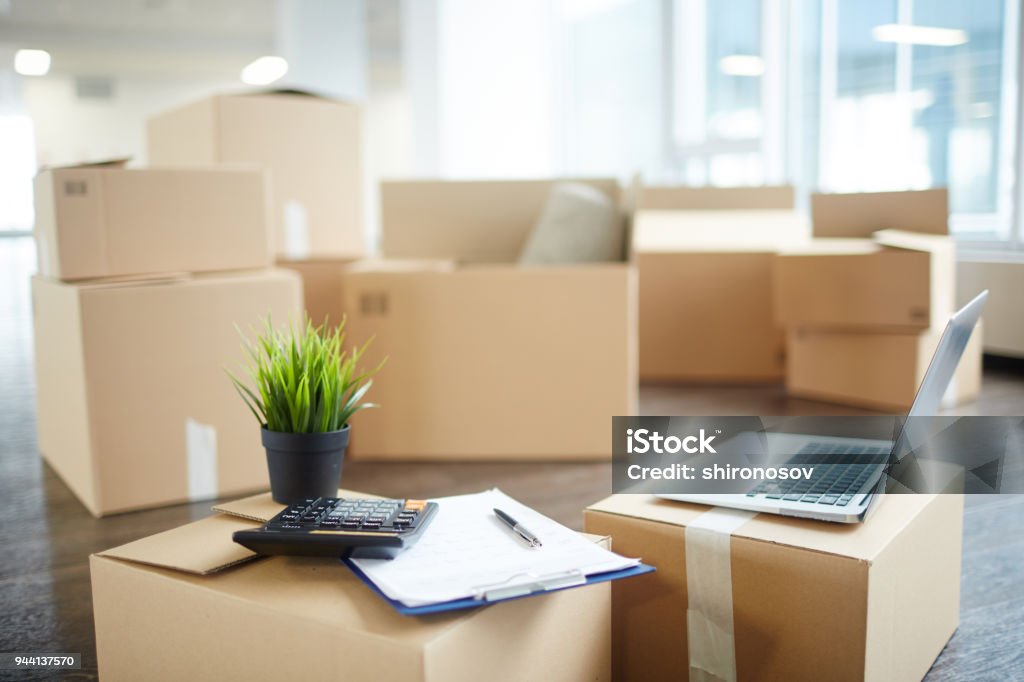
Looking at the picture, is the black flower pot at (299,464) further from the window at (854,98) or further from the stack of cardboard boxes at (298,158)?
the window at (854,98)

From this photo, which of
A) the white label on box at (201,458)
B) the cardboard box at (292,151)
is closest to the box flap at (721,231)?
the cardboard box at (292,151)

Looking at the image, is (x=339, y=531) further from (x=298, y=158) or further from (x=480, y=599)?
(x=298, y=158)

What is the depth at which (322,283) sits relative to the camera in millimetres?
2428

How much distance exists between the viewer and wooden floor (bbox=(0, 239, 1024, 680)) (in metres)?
1.25

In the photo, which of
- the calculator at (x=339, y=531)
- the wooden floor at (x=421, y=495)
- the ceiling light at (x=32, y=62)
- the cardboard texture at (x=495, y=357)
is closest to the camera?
the calculator at (x=339, y=531)

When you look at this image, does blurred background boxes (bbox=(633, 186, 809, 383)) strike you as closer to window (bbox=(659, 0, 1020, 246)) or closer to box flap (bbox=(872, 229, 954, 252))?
box flap (bbox=(872, 229, 954, 252))

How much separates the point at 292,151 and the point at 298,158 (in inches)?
1.1

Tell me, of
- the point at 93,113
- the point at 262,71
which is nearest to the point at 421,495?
the point at 262,71

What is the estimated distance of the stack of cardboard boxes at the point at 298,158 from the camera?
2412mm

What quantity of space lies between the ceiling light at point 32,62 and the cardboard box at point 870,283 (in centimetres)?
1000

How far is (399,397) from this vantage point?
2.22m

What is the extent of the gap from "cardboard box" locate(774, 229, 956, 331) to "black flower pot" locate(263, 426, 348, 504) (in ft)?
6.72

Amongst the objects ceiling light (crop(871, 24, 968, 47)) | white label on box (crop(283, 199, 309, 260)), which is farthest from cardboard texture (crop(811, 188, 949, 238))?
white label on box (crop(283, 199, 309, 260))

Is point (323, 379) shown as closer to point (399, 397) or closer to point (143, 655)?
point (143, 655)
